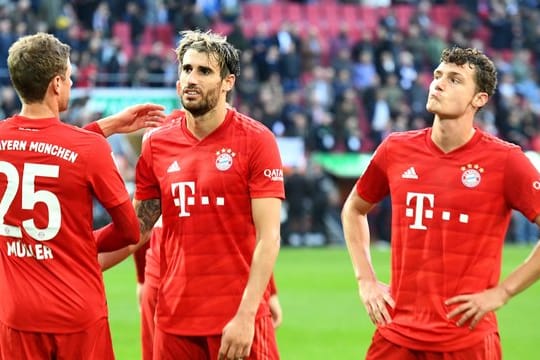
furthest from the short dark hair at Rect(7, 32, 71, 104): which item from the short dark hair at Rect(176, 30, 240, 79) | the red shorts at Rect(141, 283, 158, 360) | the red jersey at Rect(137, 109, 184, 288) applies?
the red shorts at Rect(141, 283, 158, 360)

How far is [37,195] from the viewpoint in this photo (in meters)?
5.52

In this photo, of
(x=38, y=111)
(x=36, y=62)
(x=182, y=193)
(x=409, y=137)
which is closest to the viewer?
(x=36, y=62)

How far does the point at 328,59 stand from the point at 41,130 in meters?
23.1

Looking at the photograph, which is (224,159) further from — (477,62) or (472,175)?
(477,62)

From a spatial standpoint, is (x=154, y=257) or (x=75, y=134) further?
(x=154, y=257)

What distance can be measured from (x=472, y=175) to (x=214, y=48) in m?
1.51

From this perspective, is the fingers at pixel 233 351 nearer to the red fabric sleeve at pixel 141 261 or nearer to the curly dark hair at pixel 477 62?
the curly dark hair at pixel 477 62

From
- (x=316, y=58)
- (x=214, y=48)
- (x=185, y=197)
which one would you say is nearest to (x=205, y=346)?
(x=185, y=197)

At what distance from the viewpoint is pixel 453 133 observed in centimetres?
617

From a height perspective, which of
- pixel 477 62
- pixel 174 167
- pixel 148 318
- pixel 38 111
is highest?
pixel 477 62

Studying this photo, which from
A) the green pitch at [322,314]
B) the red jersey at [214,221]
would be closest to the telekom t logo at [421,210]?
the red jersey at [214,221]

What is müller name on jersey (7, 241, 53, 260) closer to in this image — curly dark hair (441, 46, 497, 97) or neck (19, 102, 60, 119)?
neck (19, 102, 60, 119)

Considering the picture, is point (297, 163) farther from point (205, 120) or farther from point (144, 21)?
point (205, 120)

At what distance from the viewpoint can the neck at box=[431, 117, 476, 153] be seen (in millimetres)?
6176
